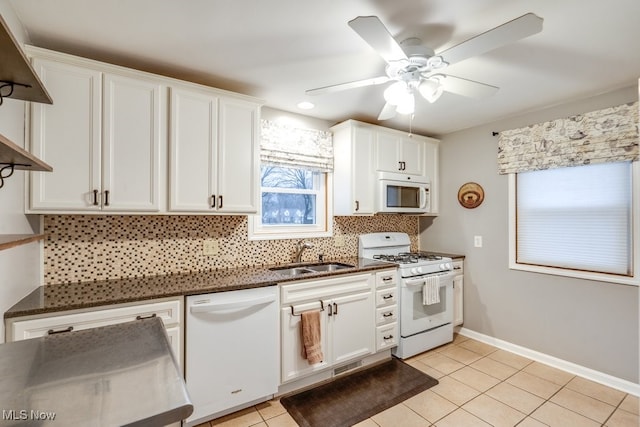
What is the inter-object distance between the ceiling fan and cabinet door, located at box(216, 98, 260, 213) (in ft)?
2.08

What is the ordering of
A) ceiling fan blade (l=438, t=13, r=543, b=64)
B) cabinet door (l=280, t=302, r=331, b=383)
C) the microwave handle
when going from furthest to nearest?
the microwave handle, cabinet door (l=280, t=302, r=331, b=383), ceiling fan blade (l=438, t=13, r=543, b=64)

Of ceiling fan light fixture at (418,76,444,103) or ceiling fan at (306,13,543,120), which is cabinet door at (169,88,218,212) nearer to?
ceiling fan at (306,13,543,120)

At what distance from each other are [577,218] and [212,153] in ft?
10.3

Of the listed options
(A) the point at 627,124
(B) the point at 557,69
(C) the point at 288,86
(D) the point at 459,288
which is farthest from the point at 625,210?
(C) the point at 288,86

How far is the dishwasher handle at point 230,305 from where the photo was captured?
1.88 meters

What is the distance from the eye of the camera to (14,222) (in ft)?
5.04

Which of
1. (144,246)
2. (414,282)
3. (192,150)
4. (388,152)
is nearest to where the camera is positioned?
(192,150)

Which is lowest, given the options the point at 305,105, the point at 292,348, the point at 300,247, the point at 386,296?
the point at 292,348

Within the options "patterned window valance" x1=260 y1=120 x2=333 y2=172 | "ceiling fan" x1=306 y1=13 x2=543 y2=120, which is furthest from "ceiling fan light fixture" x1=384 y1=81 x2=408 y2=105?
"patterned window valance" x1=260 y1=120 x2=333 y2=172

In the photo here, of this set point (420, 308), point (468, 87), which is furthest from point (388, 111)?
→ point (420, 308)

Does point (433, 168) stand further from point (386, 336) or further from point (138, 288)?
point (138, 288)

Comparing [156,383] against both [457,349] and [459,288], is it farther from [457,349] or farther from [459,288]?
[459,288]

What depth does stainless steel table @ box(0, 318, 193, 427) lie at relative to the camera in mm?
662

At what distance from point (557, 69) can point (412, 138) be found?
148cm
